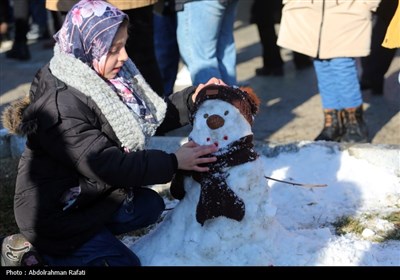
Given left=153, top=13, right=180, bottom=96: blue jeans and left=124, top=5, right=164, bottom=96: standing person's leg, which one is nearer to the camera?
left=124, top=5, right=164, bottom=96: standing person's leg

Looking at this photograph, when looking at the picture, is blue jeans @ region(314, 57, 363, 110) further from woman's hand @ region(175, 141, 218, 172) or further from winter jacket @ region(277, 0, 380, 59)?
woman's hand @ region(175, 141, 218, 172)

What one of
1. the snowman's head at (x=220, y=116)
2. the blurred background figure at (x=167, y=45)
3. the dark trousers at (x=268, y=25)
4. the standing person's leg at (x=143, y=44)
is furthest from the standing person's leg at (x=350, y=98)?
the dark trousers at (x=268, y=25)

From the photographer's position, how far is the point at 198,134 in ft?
8.93

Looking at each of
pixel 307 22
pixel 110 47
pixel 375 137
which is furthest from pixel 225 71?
pixel 110 47

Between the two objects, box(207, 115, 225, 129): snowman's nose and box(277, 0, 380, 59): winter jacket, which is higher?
box(207, 115, 225, 129): snowman's nose

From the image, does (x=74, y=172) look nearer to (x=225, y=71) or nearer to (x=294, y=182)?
(x=294, y=182)

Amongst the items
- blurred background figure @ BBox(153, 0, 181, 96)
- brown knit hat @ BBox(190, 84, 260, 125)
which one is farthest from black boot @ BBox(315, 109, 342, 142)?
brown knit hat @ BBox(190, 84, 260, 125)

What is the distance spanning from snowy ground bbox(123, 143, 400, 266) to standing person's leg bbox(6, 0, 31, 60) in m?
4.19

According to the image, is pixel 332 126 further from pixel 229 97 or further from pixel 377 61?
pixel 229 97

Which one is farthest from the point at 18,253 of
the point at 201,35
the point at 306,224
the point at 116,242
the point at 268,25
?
the point at 268,25

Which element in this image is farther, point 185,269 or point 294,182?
point 294,182

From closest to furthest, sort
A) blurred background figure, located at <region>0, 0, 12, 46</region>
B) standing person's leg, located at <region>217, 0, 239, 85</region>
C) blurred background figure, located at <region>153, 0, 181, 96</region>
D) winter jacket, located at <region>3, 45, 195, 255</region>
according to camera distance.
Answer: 1. winter jacket, located at <region>3, 45, 195, 255</region>
2. standing person's leg, located at <region>217, 0, 239, 85</region>
3. blurred background figure, located at <region>153, 0, 181, 96</region>
4. blurred background figure, located at <region>0, 0, 12, 46</region>

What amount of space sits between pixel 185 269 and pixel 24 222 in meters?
0.68

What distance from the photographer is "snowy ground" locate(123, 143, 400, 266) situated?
2.68 metres
